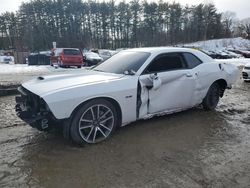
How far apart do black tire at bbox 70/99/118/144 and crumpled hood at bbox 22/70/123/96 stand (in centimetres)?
38

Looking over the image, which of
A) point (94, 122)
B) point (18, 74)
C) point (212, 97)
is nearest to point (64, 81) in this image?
point (94, 122)

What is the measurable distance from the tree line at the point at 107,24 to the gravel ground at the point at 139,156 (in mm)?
48164

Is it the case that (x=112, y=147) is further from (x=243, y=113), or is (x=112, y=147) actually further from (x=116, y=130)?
(x=243, y=113)

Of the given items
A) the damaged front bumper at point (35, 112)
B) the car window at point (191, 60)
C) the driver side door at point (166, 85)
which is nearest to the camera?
the damaged front bumper at point (35, 112)

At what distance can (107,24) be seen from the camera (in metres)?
69.1

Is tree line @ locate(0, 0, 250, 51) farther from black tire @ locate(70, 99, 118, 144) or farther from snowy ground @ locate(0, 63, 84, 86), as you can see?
black tire @ locate(70, 99, 118, 144)

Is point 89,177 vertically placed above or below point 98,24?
below

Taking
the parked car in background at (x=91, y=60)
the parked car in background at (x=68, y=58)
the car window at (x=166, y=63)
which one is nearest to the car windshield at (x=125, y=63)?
the car window at (x=166, y=63)

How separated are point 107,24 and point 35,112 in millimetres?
67308

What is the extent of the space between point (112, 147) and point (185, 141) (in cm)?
121

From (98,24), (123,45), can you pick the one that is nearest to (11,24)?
(98,24)

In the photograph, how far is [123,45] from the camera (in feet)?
230

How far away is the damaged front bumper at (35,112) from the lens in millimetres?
4000

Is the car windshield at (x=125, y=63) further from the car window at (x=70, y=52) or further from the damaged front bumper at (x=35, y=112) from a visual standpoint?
the car window at (x=70, y=52)
